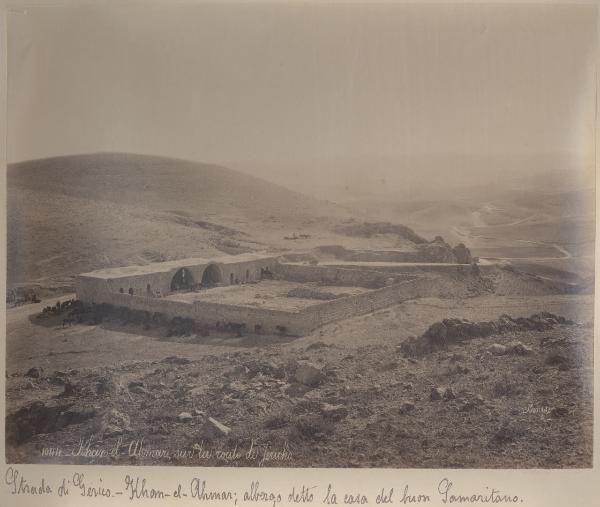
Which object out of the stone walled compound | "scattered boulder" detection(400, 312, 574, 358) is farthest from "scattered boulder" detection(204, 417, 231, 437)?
"scattered boulder" detection(400, 312, 574, 358)

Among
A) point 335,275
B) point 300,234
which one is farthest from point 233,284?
point 335,275

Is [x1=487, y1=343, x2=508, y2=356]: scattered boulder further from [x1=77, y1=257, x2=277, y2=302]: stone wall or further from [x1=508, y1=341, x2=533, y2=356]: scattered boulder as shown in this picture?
[x1=77, y1=257, x2=277, y2=302]: stone wall

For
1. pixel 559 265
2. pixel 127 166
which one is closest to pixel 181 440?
pixel 127 166

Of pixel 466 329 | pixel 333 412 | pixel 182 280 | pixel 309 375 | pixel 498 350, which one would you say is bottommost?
pixel 333 412

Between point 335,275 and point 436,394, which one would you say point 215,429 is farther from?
point 436,394

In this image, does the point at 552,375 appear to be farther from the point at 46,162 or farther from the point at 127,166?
the point at 46,162

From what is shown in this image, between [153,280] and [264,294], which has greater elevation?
[153,280]
